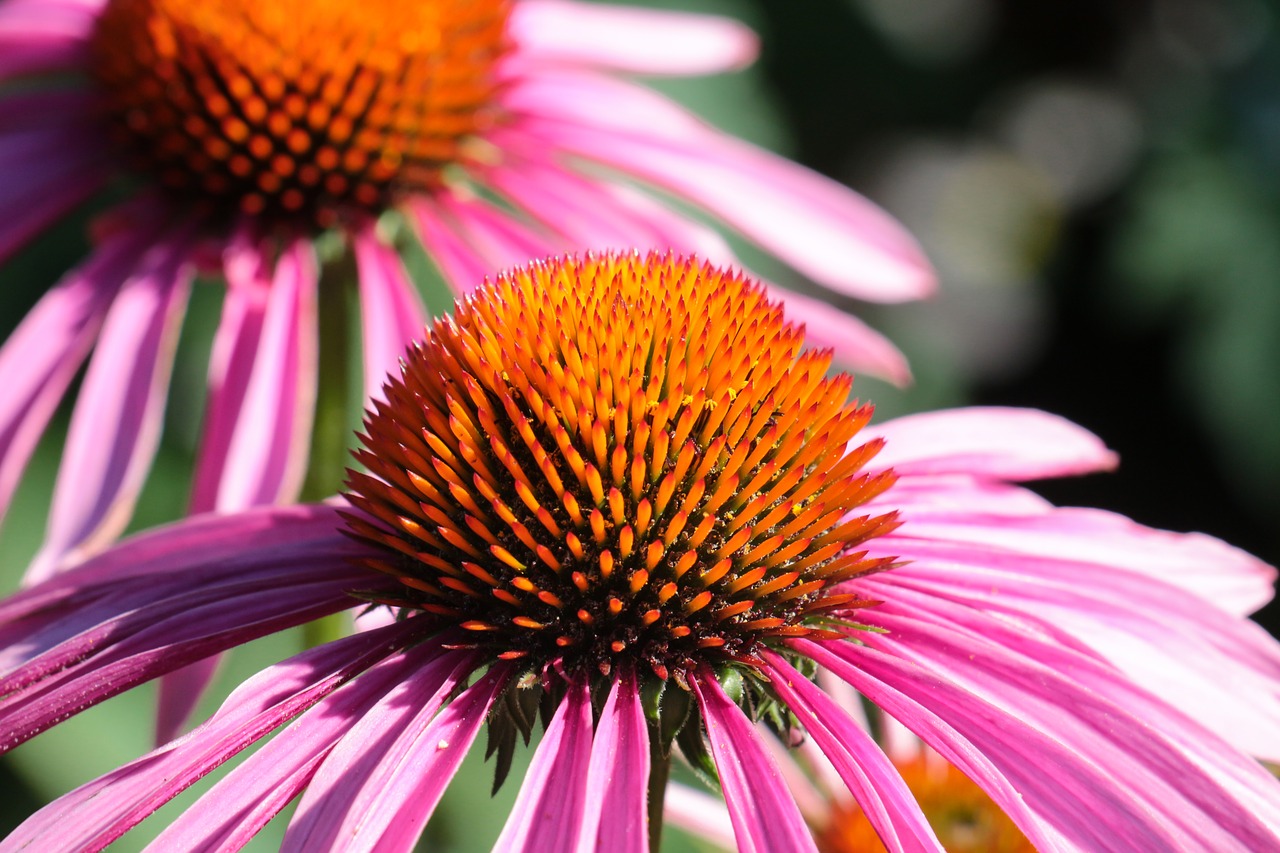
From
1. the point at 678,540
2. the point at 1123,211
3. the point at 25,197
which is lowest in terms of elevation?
the point at 678,540

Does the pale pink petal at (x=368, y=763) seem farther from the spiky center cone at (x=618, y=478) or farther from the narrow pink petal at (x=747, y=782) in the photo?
the narrow pink petal at (x=747, y=782)

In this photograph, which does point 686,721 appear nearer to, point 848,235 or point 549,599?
point 549,599

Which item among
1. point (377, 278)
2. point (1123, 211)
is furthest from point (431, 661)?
point (1123, 211)

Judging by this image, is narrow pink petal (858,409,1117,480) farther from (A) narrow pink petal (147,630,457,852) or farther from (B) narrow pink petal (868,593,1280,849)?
(A) narrow pink petal (147,630,457,852)

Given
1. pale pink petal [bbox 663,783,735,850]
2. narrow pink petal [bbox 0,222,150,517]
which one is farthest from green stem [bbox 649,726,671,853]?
narrow pink petal [bbox 0,222,150,517]

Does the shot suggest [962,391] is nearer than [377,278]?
No

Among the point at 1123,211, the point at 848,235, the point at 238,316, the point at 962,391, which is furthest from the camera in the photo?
the point at 1123,211

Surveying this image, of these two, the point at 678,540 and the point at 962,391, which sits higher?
the point at 962,391

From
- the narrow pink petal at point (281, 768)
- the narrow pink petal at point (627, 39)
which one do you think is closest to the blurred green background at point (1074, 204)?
the narrow pink petal at point (627, 39)
